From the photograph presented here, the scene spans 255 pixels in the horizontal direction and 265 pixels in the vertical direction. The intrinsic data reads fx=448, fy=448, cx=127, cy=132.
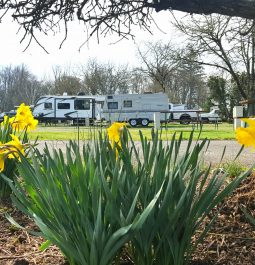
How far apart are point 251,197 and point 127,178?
4.45ft

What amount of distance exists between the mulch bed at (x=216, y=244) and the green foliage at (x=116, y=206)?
34 cm

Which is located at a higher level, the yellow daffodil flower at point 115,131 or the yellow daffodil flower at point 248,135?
the yellow daffodil flower at point 248,135

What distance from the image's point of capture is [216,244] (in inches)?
92.9

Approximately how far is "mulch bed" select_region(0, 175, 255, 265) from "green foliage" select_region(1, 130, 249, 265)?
345 mm

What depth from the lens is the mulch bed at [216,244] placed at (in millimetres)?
2213

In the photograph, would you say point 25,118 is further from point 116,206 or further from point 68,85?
point 68,85

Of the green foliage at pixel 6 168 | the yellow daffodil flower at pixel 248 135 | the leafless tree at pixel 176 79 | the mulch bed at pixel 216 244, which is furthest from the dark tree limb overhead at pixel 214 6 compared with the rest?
the leafless tree at pixel 176 79

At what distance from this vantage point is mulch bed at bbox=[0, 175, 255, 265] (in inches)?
87.1

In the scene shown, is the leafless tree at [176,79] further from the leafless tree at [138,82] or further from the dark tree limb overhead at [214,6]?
the dark tree limb overhead at [214,6]

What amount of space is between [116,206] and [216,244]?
0.86 m

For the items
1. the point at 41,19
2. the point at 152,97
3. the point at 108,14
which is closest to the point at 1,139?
the point at 41,19

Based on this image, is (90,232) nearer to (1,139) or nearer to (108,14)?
(1,139)

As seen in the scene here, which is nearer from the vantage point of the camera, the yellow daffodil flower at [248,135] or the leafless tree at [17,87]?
the yellow daffodil flower at [248,135]

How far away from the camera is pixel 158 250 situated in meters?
1.86
